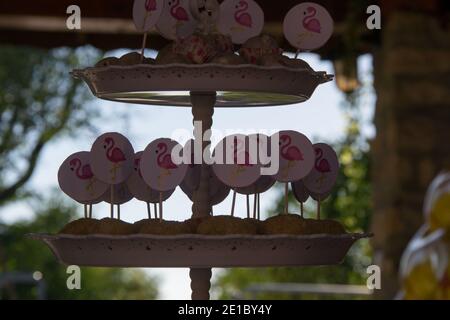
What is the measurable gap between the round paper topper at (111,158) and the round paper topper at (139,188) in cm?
2

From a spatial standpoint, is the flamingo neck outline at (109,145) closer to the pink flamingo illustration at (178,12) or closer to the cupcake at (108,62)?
the cupcake at (108,62)

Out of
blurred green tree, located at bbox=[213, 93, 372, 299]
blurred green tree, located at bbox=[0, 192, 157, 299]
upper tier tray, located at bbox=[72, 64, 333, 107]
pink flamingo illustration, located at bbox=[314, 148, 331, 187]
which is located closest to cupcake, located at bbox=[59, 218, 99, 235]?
upper tier tray, located at bbox=[72, 64, 333, 107]

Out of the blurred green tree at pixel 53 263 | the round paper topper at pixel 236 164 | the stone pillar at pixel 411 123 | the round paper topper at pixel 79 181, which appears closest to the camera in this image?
the round paper topper at pixel 236 164

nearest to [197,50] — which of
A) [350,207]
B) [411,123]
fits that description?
[411,123]

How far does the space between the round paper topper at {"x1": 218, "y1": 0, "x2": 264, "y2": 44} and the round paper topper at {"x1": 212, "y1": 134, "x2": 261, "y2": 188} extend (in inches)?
13.5

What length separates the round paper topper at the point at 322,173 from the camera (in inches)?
82.2

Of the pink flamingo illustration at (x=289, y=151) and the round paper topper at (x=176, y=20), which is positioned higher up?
the round paper topper at (x=176, y=20)

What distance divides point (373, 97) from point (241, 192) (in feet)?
11.3

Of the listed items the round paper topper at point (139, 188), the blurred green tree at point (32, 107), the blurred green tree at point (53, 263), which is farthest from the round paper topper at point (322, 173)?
the blurred green tree at point (32, 107)

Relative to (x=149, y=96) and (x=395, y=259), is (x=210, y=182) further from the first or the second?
(x=395, y=259)

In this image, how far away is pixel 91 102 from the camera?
9.05 meters

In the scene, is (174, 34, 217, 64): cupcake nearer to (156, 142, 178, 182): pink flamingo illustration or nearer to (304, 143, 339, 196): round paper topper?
Result: (156, 142, 178, 182): pink flamingo illustration

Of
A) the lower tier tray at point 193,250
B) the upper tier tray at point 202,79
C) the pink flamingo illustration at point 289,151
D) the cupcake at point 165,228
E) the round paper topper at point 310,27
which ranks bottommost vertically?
the lower tier tray at point 193,250

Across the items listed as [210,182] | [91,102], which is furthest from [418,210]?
[91,102]
